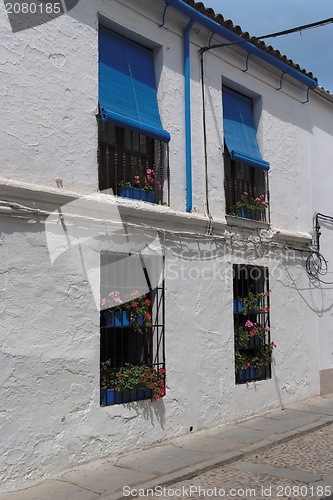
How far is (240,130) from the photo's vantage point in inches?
327

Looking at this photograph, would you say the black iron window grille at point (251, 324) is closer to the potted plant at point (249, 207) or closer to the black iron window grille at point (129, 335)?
the potted plant at point (249, 207)

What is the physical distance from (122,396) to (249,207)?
3560mm

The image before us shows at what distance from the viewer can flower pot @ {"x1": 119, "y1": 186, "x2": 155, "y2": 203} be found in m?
6.42

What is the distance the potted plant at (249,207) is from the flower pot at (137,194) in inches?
67.7

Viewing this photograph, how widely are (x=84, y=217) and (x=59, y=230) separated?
1.14 ft

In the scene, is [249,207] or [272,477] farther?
[249,207]

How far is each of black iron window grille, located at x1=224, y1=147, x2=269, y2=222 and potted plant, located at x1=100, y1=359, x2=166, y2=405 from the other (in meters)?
2.83

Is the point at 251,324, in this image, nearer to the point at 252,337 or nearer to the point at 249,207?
the point at 252,337

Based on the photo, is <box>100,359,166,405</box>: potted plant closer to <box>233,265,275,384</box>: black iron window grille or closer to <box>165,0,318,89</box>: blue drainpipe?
<box>233,265,275,384</box>: black iron window grille

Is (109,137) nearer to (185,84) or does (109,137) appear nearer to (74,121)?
(74,121)

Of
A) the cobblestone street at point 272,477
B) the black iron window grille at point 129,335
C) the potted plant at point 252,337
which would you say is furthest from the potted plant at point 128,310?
the potted plant at point 252,337

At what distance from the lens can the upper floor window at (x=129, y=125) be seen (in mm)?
6348

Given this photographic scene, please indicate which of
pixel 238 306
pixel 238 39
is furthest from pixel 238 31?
pixel 238 306

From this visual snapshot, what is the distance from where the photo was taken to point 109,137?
6.46m
